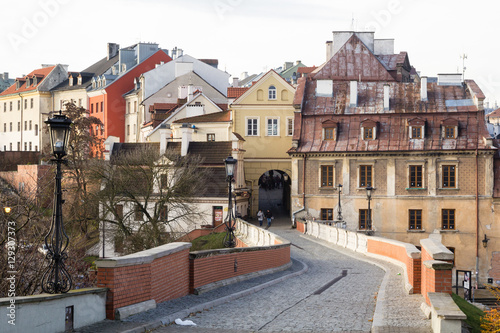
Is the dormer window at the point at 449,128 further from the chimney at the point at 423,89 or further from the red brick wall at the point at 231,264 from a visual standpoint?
the red brick wall at the point at 231,264

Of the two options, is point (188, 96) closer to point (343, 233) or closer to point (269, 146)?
point (269, 146)

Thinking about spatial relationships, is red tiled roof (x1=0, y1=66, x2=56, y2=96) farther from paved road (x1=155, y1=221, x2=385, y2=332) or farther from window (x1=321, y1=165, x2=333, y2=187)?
paved road (x1=155, y1=221, x2=385, y2=332)

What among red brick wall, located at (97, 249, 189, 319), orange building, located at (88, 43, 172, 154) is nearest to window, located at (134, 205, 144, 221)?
red brick wall, located at (97, 249, 189, 319)

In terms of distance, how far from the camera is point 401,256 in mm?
24984

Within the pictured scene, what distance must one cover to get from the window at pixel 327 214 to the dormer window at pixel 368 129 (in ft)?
18.9

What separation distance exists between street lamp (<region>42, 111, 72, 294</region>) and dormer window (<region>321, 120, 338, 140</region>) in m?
40.5

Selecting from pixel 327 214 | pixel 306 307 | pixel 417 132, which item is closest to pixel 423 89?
pixel 417 132

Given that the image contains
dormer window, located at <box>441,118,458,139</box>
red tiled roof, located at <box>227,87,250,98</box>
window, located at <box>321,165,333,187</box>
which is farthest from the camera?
red tiled roof, located at <box>227,87,250,98</box>

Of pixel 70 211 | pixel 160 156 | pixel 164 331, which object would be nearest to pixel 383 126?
pixel 160 156

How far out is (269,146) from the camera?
5738cm

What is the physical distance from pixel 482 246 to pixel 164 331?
4022 centimetres

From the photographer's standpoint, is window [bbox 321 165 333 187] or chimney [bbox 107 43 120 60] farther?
chimney [bbox 107 43 120 60]

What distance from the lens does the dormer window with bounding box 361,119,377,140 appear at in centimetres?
5172

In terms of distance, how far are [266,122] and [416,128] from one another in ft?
40.0
